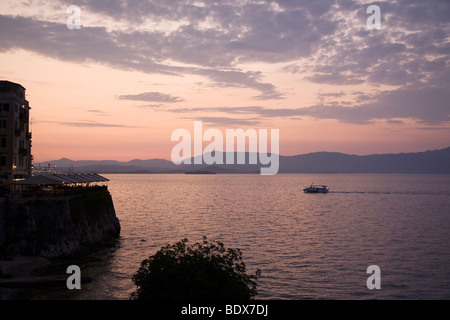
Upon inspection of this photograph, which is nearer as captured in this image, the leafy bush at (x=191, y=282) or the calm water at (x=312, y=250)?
the leafy bush at (x=191, y=282)

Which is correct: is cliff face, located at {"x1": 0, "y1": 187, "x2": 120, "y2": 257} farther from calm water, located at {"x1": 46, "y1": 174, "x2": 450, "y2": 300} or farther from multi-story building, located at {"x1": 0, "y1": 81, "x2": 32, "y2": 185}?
multi-story building, located at {"x1": 0, "y1": 81, "x2": 32, "y2": 185}

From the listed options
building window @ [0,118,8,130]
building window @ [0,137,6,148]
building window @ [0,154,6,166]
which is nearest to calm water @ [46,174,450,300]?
building window @ [0,154,6,166]

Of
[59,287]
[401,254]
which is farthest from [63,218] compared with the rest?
[401,254]

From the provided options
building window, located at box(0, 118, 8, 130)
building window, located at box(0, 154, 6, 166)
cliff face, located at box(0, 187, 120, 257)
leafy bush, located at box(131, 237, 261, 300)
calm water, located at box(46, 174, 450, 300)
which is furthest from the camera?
building window, located at box(0, 118, 8, 130)

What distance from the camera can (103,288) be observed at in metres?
32.8

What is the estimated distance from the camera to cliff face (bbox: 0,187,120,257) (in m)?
37.6

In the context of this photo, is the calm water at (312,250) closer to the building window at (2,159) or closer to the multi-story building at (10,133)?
the multi-story building at (10,133)

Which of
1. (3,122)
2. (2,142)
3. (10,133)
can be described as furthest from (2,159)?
(3,122)

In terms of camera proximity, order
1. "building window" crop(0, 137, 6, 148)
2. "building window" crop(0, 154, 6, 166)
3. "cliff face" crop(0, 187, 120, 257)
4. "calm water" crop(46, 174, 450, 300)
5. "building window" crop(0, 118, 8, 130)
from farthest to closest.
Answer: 1. "building window" crop(0, 118, 8, 130)
2. "building window" crop(0, 137, 6, 148)
3. "building window" crop(0, 154, 6, 166)
4. "cliff face" crop(0, 187, 120, 257)
5. "calm water" crop(46, 174, 450, 300)

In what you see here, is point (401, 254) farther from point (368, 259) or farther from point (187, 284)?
point (187, 284)

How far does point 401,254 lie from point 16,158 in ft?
196

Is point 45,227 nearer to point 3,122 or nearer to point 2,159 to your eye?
point 2,159

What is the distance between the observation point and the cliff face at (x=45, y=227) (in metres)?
37.6

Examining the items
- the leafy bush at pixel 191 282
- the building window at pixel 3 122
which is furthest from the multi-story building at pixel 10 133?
the leafy bush at pixel 191 282
